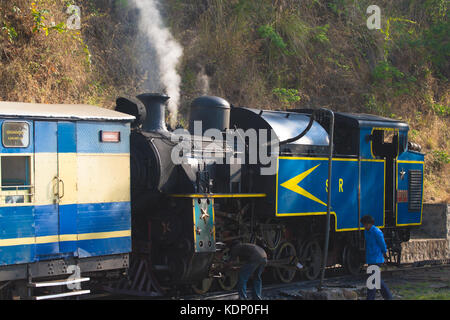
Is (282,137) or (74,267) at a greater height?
(282,137)

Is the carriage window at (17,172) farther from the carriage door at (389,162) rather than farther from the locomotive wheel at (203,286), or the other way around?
the carriage door at (389,162)

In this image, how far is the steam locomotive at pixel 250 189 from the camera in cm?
946

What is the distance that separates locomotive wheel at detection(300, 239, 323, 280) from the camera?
11.7 m

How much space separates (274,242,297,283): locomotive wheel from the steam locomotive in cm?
2

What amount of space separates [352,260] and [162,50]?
29.0 ft

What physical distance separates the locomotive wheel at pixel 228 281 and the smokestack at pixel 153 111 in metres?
2.74

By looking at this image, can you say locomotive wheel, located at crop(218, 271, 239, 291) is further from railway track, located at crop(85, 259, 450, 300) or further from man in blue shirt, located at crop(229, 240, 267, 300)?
man in blue shirt, located at crop(229, 240, 267, 300)

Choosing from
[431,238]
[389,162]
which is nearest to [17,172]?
[389,162]

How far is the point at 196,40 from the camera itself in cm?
1923

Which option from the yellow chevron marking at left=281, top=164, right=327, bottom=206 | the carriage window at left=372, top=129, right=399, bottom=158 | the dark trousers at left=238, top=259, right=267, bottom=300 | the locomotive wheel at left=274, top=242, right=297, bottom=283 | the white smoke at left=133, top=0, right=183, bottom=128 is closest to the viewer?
the dark trousers at left=238, top=259, right=267, bottom=300

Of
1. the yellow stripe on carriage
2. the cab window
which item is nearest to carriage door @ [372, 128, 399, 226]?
the yellow stripe on carriage

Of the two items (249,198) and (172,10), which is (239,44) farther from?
(249,198)

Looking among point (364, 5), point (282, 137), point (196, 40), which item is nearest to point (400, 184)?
point (282, 137)
